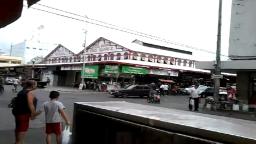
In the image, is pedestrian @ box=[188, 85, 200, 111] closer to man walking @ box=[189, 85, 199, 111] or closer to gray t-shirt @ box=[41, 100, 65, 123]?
man walking @ box=[189, 85, 199, 111]

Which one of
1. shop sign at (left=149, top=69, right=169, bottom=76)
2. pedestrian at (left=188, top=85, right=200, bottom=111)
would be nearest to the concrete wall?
pedestrian at (left=188, top=85, right=200, bottom=111)

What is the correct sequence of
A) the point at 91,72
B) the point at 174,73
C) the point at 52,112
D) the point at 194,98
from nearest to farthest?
the point at 52,112 → the point at 194,98 → the point at 91,72 → the point at 174,73

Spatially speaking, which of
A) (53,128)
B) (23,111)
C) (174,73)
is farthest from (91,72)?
(23,111)

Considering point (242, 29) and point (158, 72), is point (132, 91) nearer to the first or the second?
point (242, 29)

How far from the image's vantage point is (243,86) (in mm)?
26406

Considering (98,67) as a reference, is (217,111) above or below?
below

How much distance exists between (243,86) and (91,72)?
29.3 m

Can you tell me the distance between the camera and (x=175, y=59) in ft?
201

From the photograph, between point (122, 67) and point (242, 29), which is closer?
point (242, 29)

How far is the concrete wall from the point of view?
26.2m

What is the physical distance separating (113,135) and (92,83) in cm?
4718

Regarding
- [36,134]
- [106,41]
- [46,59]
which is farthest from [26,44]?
[36,134]

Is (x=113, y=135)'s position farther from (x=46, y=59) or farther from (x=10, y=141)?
(x=46, y=59)

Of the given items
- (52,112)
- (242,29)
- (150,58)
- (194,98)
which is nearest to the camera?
(52,112)
